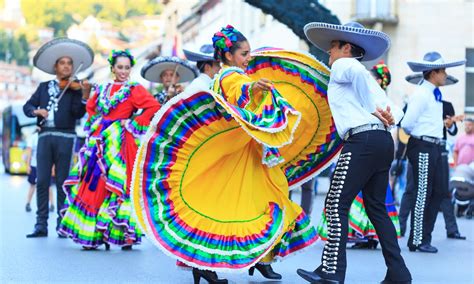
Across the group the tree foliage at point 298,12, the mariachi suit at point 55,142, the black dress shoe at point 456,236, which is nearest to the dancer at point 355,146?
the mariachi suit at point 55,142

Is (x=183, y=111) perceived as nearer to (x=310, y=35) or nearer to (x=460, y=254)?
(x=310, y=35)

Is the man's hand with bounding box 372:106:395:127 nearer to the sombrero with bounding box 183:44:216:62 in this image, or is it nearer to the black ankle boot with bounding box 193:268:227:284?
the black ankle boot with bounding box 193:268:227:284

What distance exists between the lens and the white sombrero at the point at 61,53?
11.5 m

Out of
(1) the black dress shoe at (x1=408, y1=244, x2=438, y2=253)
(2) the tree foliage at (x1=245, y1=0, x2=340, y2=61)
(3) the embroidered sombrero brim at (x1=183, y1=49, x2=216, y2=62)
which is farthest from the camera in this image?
(2) the tree foliage at (x1=245, y1=0, x2=340, y2=61)

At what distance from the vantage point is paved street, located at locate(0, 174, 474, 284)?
812 cm

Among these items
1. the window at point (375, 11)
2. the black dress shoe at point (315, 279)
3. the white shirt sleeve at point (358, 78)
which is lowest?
the black dress shoe at point (315, 279)

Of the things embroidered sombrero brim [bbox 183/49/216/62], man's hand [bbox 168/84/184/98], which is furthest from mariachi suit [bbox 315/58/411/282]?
man's hand [bbox 168/84/184/98]

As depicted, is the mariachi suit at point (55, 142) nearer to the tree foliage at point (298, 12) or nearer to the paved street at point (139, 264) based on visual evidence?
the paved street at point (139, 264)

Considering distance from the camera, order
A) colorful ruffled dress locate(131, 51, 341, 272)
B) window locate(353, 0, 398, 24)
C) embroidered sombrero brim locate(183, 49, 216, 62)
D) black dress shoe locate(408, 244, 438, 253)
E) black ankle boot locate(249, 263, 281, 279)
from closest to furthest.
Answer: colorful ruffled dress locate(131, 51, 341, 272) → black ankle boot locate(249, 263, 281, 279) → embroidered sombrero brim locate(183, 49, 216, 62) → black dress shoe locate(408, 244, 438, 253) → window locate(353, 0, 398, 24)

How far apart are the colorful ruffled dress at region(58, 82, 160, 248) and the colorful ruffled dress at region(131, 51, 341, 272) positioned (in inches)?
114

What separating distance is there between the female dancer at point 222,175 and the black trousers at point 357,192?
1.24ft

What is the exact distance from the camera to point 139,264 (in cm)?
910

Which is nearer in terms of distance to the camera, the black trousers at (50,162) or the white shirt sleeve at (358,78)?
the white shirt sleeve at (358,78)

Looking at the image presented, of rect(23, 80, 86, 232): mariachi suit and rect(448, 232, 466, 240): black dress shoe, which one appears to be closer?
rect(23, 80, 86, 232): mariachi suit
